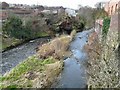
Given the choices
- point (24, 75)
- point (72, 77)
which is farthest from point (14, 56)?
point (72, 77)

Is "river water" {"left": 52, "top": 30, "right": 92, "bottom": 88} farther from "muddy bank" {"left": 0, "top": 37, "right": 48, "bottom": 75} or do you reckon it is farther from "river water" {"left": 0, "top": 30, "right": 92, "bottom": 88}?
"muddy bank" {"left": 0, "top": 37, "right": 48, "bottom": 75}

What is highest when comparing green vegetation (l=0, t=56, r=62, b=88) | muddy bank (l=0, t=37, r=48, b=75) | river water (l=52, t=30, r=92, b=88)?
river water (l=52, t=30, r=92, b=88)

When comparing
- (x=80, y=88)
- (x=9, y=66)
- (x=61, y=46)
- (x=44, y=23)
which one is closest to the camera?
(x=80, y=88)

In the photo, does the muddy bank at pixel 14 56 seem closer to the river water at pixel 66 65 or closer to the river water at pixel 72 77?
the river water at pixel 66 65

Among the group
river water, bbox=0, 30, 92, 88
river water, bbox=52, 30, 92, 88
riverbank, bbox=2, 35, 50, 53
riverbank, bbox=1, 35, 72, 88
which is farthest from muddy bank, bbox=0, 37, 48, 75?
river water, bbox=52, 30, 92, 88

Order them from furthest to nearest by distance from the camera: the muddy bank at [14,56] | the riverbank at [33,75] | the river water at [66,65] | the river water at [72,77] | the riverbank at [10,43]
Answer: the riverbank at [10,43], the muddy bank at [14,56], the river water at [66,65], the riverbank at [33,75], the river water at [72,77]

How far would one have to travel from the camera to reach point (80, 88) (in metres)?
15.0

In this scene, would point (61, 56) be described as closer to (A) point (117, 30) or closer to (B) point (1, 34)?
(A) point (117, 30)

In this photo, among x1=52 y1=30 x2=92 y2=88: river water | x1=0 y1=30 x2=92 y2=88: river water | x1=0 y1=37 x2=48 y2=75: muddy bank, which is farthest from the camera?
x1=0 y1=37 x2=48 y2=75: muddy bank

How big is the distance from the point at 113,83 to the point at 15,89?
735cm

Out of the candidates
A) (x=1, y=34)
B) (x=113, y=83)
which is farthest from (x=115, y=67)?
(x=1, y=34)

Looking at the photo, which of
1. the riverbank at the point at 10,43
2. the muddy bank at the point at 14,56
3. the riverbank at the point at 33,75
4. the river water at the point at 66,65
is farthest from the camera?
the riverbank at the point at 10,43

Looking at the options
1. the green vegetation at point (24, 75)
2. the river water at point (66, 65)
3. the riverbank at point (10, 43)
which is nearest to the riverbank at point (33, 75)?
the green vegetation at point (24, 75)

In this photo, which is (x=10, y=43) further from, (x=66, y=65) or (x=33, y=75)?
(x=33, y=75)
